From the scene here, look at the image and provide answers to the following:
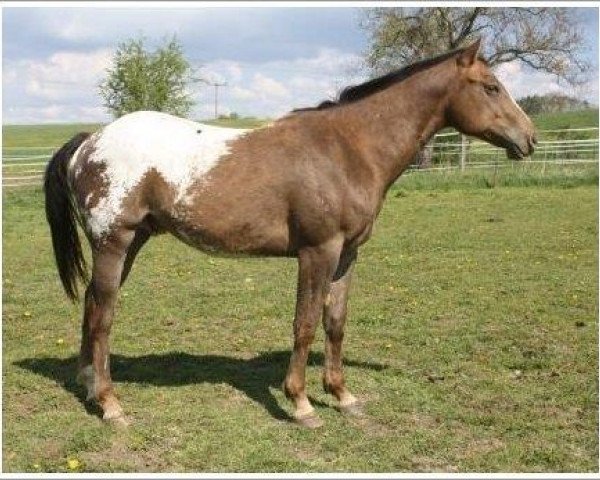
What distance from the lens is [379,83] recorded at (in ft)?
16.8

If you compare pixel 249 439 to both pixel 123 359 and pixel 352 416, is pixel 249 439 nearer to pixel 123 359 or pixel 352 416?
pixel 352 416

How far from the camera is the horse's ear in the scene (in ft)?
16.1

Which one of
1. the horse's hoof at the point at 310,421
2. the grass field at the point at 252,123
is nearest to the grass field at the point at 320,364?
the horse's hoof at the point at 310,421

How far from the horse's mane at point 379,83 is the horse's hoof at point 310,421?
244 centimetres

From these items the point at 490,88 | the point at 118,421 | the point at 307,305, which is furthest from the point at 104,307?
the point at 490,88

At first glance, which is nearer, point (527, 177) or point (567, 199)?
point (567, 199)

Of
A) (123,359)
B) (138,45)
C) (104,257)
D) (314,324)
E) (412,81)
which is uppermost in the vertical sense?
(138,45)

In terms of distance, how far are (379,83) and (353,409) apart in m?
2.66

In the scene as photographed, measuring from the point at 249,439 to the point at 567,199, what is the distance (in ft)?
52.7

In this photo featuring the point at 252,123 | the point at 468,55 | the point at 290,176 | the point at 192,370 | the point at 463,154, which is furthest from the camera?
the point at 252,123

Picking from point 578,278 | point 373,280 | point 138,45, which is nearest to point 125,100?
point 138,45

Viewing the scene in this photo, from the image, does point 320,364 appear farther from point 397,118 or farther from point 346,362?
point 397,118

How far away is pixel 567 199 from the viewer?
18156 mm

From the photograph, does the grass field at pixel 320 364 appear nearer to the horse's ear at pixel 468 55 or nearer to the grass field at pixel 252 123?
the horse's ear at pixel 468 55
